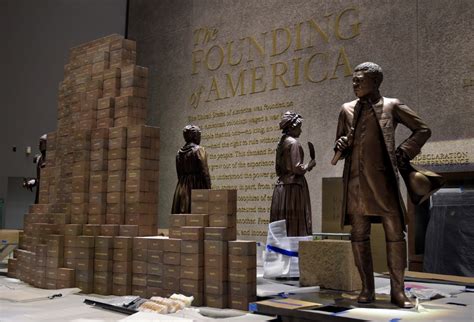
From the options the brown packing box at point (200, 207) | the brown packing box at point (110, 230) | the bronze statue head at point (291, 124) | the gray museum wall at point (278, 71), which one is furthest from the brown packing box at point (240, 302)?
the gray museum wall at point (278, 71)

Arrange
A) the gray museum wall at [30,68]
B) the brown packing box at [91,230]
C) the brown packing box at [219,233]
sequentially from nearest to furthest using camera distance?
the brown packing box at [219,233]
the brown packing box at [91,230]
the gray museum wall at [30,68]

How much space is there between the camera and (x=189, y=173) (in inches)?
309

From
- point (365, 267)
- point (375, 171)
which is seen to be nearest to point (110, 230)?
point (365, 267)

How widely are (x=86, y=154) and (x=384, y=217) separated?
415 cm

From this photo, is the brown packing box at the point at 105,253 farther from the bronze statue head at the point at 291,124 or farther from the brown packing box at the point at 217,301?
the bronze statue head at the point at 291,124

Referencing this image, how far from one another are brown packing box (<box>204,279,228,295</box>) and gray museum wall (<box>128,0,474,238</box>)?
4792mm

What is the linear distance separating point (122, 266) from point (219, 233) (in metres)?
1.48

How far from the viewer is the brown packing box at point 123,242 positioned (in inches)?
244

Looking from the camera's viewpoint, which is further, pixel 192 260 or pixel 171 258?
pixel 171 258

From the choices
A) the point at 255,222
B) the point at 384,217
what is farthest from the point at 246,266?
the point at 255,222

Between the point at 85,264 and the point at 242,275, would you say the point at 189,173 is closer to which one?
the point at 85,264

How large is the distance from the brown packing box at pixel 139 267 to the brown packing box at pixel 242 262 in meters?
1.20

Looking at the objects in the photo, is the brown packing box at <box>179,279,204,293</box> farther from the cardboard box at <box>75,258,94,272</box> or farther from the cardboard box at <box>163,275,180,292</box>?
the cardboard box at <box>75,258,94,272</box>

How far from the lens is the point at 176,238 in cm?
578
